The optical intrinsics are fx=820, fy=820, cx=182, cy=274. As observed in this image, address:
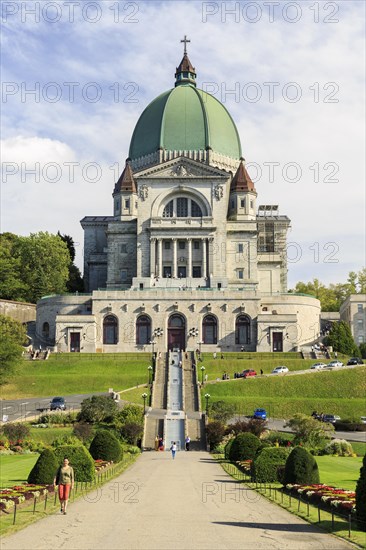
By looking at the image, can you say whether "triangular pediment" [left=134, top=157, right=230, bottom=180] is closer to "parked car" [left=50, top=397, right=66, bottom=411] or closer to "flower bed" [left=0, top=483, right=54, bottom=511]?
"parked car" [left=50, top=397, right=66, bottom=411]

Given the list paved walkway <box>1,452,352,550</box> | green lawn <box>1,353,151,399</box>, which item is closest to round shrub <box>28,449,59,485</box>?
paved walkway <box>1,452,352,550</box>

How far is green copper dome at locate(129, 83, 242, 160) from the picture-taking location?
118 metres

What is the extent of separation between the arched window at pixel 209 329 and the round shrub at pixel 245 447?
5487 cm

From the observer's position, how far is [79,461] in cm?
3334

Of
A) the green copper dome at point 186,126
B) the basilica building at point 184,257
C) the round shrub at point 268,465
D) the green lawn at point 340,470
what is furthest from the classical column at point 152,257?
the round shrub at point 268,465

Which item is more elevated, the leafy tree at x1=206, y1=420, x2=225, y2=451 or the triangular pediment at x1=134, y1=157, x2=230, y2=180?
the triangular pediment at x1=134, y1=157, x2=230, y2=180

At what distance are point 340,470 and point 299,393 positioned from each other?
113 feet

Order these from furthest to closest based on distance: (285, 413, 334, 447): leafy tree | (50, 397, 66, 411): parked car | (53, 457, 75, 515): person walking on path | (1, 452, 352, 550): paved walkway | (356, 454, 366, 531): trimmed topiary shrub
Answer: (50, 397, 66, 411): parked car → (285, 413, 334, 447): leafy tree → (53, 457, 75, 515): person walking on path → (356, 454, 366, 531): trimmed topiary shrub → (1, 452, 352, 550): paved walkway

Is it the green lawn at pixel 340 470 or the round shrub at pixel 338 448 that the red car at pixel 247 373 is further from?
the green lawn at pixel 340 470

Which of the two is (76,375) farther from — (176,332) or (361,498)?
(361,498)

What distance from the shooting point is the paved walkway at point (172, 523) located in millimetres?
19453

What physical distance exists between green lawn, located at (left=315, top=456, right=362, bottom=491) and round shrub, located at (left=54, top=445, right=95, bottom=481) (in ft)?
32.0

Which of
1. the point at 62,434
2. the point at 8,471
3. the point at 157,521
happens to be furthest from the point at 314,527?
the point at 62,434

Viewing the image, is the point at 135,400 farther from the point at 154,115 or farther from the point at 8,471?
the point at 154,115
